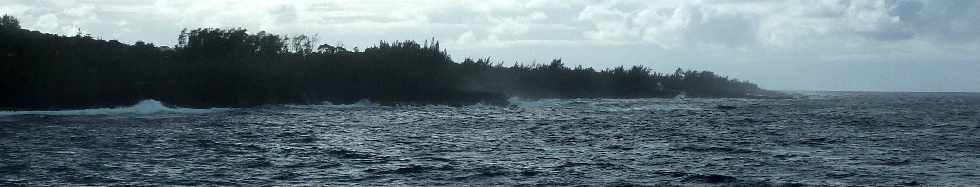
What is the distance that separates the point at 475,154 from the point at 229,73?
200 ft

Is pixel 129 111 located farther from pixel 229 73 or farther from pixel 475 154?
pixel 475 154

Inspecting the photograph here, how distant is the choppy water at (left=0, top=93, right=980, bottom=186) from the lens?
26359mm

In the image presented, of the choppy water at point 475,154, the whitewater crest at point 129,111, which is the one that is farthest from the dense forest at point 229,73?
the choppy water at point 475,154

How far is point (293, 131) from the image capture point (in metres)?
47.8

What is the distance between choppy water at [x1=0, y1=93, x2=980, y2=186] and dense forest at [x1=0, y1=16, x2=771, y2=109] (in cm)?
1874

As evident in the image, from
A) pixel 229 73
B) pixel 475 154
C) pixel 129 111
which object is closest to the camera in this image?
pixel 475 154

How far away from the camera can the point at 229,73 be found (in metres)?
89.4

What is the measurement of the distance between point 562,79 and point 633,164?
5227 inches

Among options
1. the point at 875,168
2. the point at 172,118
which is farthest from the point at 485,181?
the point at 172,118

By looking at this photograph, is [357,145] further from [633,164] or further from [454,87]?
[454,87]

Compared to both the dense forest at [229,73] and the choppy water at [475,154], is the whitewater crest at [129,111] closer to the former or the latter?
the dense forest at [229,73]

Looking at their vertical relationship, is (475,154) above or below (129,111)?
below

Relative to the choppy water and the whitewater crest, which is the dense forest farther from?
the choppy water

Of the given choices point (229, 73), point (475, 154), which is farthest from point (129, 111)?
point (475, 154)
